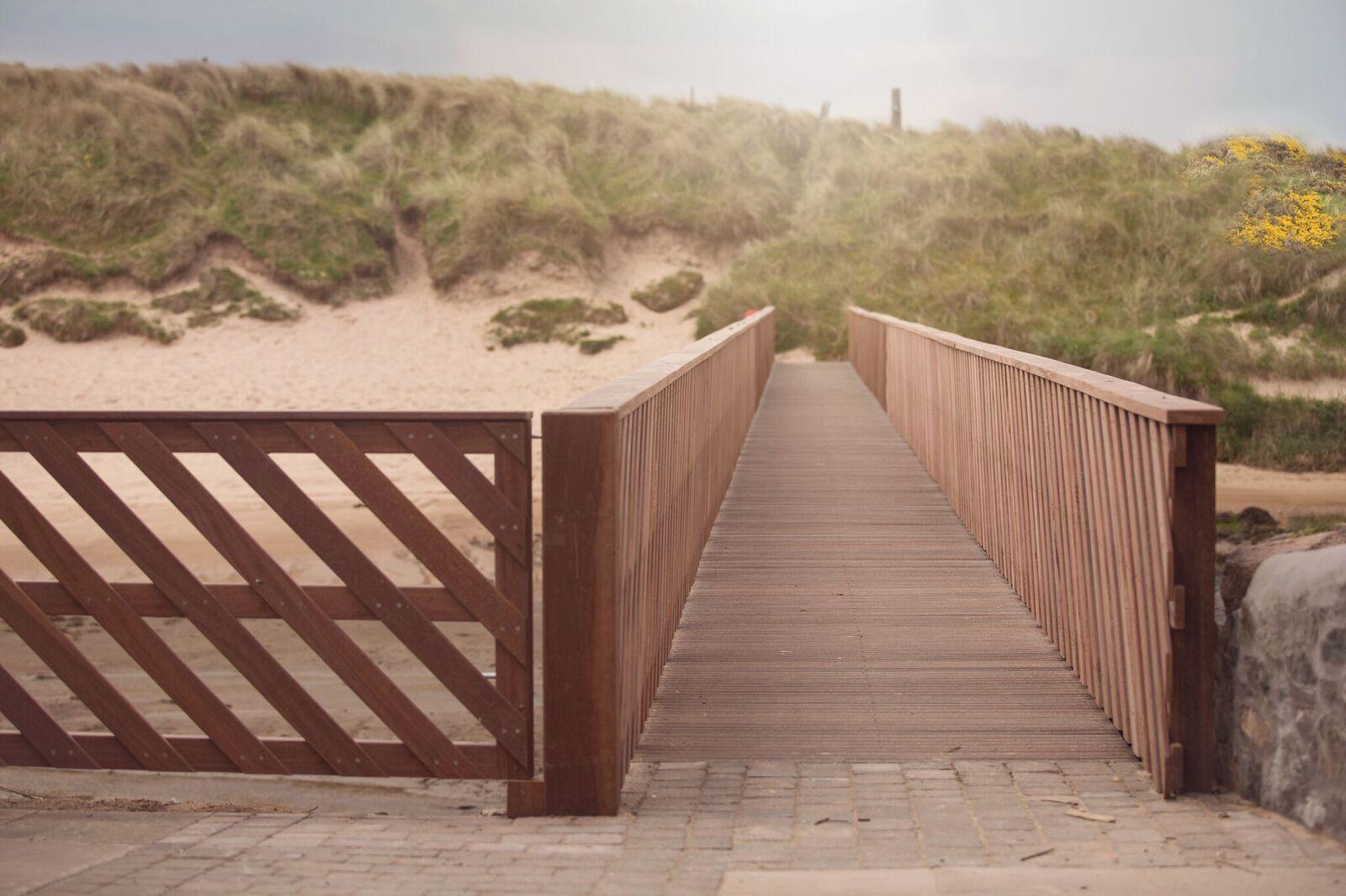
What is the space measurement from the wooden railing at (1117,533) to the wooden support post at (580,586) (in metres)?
1.62

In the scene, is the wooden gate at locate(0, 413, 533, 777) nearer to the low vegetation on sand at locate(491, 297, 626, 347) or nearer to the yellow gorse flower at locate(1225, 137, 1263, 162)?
the yellow gorse flower at locate(1225, 137, 1263, 162)

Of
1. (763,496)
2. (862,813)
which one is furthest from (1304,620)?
(763,496)

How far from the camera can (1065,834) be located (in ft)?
12.2

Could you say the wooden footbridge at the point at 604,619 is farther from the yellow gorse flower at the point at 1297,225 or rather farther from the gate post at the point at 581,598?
the yellow gorse flower at the point at 1297,225

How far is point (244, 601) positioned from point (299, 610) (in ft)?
0.61

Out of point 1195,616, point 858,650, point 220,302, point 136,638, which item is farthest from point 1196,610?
point 220,302

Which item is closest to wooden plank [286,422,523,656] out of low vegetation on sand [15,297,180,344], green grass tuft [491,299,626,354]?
green grass tuft [491,299,626,354]

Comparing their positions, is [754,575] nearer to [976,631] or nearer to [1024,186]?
[976,631]

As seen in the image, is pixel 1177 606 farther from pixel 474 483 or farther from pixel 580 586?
pixel 474 483

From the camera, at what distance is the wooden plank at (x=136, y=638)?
416 cm

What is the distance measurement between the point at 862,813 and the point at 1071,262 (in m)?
27.0

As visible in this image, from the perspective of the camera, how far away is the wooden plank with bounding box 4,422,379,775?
412 cm

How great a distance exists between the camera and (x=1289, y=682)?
3760 mm

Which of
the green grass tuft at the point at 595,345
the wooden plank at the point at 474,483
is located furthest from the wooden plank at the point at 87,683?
the green grass tuft at the point at 595,345
